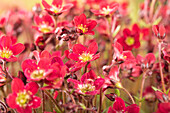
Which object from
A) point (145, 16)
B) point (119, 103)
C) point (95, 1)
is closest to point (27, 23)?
point (95, 1)

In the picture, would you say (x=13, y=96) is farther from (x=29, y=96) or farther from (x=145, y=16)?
(x=145, y=16)

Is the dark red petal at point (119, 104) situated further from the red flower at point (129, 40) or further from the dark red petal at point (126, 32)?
the dark red petal at point (126, 32)

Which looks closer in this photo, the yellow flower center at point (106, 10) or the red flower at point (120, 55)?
the red flower at point (120, 55)

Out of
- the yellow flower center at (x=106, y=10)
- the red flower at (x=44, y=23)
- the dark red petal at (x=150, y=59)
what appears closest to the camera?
the dark red petal at (x=150, y=59)

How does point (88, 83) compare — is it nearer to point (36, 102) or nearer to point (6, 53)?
point (36, 102)

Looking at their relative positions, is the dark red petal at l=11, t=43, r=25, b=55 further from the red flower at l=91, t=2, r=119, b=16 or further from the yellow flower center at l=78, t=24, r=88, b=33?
the red flower at l=91, t=2, r=119, b=16

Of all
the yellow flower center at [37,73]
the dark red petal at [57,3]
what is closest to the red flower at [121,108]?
the yellow flower center at [37,73]

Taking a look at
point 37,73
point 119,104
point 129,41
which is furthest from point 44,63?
point 129,41

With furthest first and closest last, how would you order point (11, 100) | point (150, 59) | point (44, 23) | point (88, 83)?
point (44, 23)
point (150, 59)
point (88, 83)
point (11, 100)
